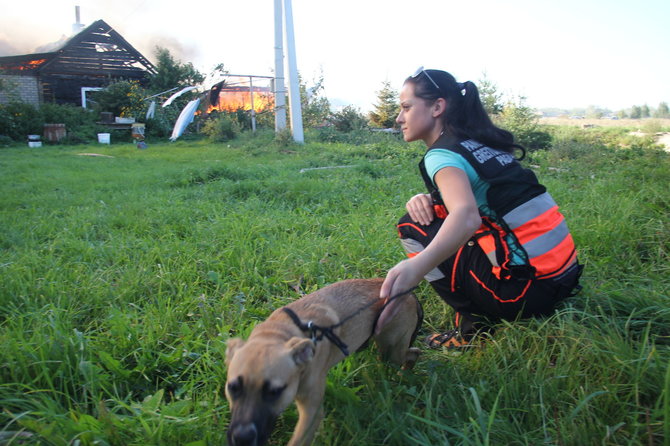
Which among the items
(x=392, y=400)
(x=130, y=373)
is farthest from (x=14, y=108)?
(x=392, y=400)

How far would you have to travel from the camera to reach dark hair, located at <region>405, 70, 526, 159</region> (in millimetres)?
2408

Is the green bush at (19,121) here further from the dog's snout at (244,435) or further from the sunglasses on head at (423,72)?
the dog's snout at (244,435)

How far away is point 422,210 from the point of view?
262cm

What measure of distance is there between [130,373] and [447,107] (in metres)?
2.21

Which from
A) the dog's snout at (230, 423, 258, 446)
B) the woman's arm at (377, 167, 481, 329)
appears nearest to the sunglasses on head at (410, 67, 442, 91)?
the woman's arm at (377, 167, 481, 329)

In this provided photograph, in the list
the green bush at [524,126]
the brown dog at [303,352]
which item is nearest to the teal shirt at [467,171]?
the brown dog at [303,352]

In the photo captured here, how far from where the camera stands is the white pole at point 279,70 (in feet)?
45.3

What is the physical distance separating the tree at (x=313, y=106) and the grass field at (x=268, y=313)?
47.3 feet

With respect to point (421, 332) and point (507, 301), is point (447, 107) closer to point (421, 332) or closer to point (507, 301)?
point (507, 301)

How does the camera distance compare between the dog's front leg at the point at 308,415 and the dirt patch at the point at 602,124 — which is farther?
the dirt patch at the point at 602,124

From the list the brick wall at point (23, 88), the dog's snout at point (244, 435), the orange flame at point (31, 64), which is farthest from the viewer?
the orange flame at point (31, 64)

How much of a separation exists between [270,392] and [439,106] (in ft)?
5.73

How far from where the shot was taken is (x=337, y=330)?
2.07m

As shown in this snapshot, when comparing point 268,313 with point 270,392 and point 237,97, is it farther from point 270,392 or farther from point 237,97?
point 237,97
